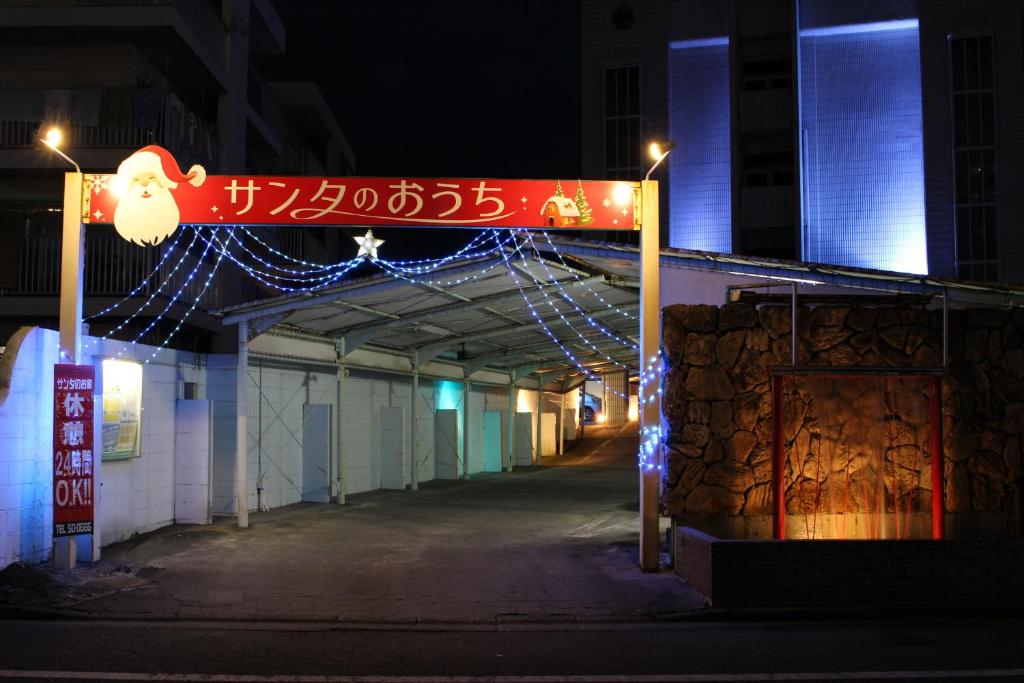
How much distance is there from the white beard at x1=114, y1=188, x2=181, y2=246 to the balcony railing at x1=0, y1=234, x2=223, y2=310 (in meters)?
7.50

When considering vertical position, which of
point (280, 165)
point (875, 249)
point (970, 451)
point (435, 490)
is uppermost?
point (280, 165)

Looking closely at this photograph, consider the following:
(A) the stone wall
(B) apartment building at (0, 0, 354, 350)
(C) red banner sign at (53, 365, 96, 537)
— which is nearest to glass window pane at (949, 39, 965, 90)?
(A) the stone wall

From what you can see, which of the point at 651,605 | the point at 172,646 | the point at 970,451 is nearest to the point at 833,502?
the point at 970,451

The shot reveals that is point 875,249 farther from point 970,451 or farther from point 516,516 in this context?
point 970,451

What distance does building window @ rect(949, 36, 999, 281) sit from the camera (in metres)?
24.0

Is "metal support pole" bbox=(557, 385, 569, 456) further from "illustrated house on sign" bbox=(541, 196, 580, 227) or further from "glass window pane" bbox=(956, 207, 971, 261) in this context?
"illustrated house on sign" bbox=(541, 196, 580, 227)

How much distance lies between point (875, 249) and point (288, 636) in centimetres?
2142

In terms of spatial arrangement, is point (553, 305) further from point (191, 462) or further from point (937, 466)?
point (937, 466)

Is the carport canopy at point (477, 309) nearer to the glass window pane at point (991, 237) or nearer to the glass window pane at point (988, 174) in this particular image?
the glass window pane at point (991, 237)

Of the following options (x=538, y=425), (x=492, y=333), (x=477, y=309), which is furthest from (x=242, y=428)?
(x=538, y=425)

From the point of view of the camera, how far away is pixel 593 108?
93.5 feet

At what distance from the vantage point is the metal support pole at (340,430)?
1773cm

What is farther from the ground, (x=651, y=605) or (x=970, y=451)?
(x=970, y=451)

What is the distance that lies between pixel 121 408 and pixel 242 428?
2.24 metres
